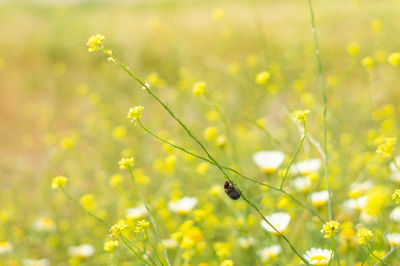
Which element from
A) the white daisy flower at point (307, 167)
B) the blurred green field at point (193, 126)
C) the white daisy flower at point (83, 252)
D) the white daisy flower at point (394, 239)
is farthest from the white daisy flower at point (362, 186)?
the white daisy flower at point (83, 252)

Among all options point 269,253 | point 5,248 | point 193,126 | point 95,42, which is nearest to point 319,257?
point 269,253

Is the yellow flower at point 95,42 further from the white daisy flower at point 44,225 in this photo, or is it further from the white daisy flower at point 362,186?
the white daisy flower at point 44,225

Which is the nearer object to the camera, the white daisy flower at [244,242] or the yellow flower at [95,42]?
the yellow flower at [95,42]

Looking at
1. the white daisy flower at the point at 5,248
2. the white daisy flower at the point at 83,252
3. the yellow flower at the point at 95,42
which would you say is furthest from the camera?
the white daisy flower at the point at 5,248

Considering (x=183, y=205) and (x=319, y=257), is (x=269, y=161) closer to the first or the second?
(x=183, y=205)

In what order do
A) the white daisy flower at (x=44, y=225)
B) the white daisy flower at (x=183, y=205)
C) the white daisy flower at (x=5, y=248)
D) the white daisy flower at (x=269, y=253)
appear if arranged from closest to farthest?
1. the white daisy flower at (x=269, y=253)
2. the white daisy flower at (x=183, y=205)
3. the white daisy flower at (x=5, y=248)
4. the white daisy flower at (x=44, y=225)

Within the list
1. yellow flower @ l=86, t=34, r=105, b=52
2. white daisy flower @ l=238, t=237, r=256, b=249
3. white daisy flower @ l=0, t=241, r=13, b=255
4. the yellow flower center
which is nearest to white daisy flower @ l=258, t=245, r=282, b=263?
white daisy flower @ l=238, t=237, r=256, b=249

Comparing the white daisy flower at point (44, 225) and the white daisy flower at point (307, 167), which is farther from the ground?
the white daisy flower at point (44, 225)
